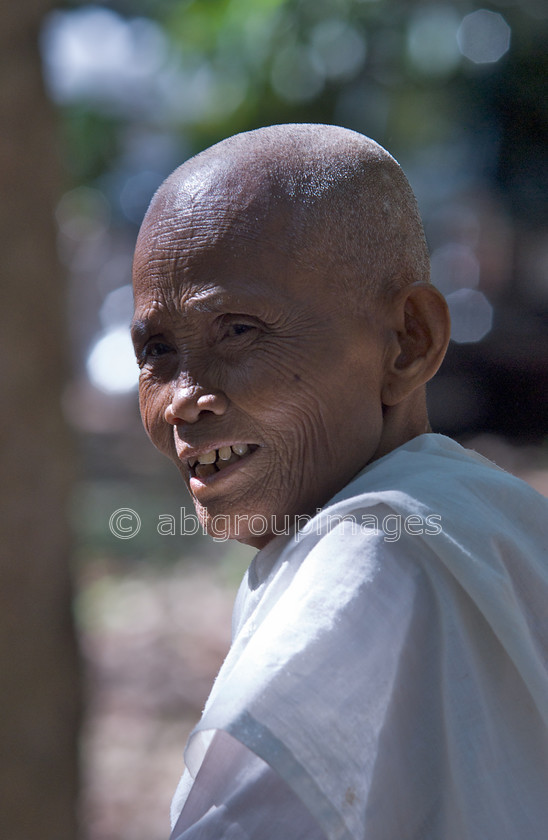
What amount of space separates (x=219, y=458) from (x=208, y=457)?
3 cm

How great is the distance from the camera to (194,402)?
1631 mm

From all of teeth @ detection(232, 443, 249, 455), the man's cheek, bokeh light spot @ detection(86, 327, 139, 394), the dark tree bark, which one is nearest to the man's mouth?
→ teeth @ detection(232, 443, 249, 455)

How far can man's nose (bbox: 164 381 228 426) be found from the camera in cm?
162

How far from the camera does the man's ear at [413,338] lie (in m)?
1.75

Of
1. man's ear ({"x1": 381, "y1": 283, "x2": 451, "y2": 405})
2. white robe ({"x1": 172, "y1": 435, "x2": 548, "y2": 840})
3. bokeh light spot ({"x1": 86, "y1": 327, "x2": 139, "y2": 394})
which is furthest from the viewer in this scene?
bokeh light spot ({"x1": 86, "y1": 327, "x2": 139, "y2": 394})

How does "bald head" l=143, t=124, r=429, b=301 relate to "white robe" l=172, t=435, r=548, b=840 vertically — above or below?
above

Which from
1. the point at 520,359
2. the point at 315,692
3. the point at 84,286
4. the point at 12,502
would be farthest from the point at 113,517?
the point at 84,286

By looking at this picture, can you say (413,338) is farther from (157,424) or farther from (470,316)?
(470,316)

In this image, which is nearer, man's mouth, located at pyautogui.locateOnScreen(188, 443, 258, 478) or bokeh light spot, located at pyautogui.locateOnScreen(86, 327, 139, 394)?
man's mouth, located at pyautogui.locateOnScreen(188, 443, 258, 478)

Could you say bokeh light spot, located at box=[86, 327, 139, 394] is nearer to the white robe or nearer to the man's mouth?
the man's mouth

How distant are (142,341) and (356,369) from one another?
1.45ft

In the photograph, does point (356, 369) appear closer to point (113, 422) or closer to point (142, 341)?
point (142, 341)
